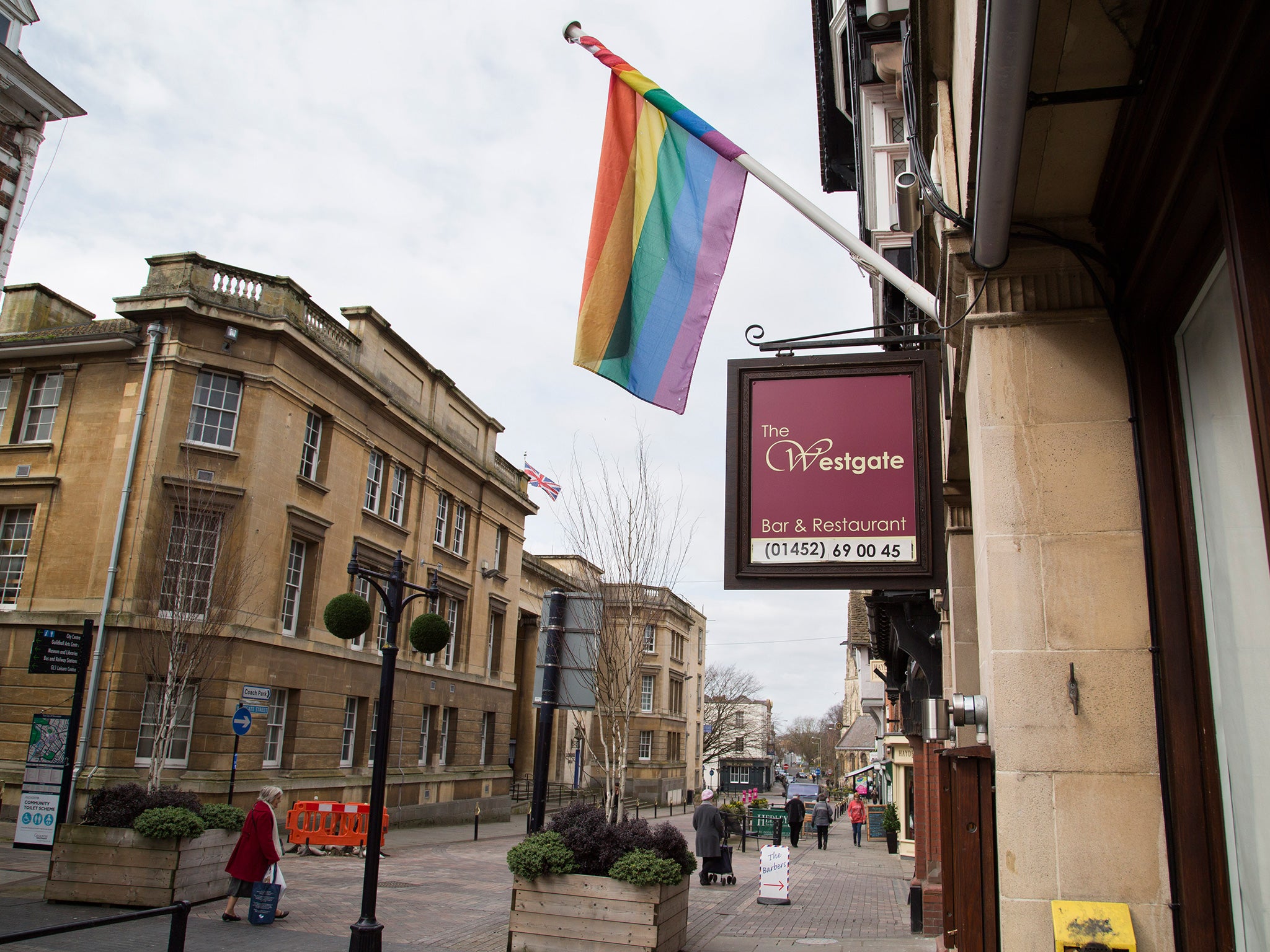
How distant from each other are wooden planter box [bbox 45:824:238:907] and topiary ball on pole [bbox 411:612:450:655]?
4140 millimetres

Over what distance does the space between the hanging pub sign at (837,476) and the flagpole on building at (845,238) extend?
21.7 inches

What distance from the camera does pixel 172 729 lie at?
19938 millimetres

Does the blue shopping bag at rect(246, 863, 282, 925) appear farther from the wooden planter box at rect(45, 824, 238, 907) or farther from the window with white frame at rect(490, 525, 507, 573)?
the window with white frame at rect(490, 525, 507, 573)

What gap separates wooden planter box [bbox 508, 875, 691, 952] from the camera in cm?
921

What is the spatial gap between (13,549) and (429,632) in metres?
14.9

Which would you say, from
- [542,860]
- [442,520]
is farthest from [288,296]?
[542,860]

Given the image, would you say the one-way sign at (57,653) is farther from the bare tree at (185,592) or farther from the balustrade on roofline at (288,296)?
the balustrade on roofline at (288,296)

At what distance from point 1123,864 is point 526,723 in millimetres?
42609

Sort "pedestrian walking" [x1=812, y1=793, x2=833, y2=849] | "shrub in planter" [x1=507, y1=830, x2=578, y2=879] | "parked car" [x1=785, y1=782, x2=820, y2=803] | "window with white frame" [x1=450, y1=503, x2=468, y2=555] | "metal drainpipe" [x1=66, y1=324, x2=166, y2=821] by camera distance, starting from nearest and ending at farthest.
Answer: "shrub in planter" [x1=507, y1=830, x2=578, y2=879]
"metal drainpipe" [x1=66, y1=324, x2=166, y2=821]
"pedestrian walking" [x1=812, y1=793, x2=833, y2=849]
"window with white frame" [x1=450, y1=503, x2=468, y2=555]
"parked car" [x1=785, y1=782, x2=820, y2=803]

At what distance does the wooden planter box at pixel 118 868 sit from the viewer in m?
11.2

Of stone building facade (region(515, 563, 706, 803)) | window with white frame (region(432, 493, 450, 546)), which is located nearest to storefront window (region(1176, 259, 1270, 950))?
stone building facade (region(515, 563, 706, 803))

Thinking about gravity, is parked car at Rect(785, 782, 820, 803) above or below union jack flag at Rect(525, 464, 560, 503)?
below

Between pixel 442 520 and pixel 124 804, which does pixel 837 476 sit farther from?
pixel 442 520

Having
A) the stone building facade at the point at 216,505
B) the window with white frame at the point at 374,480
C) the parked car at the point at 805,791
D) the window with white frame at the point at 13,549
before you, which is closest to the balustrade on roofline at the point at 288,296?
the stone building facade at the point at 216,505
